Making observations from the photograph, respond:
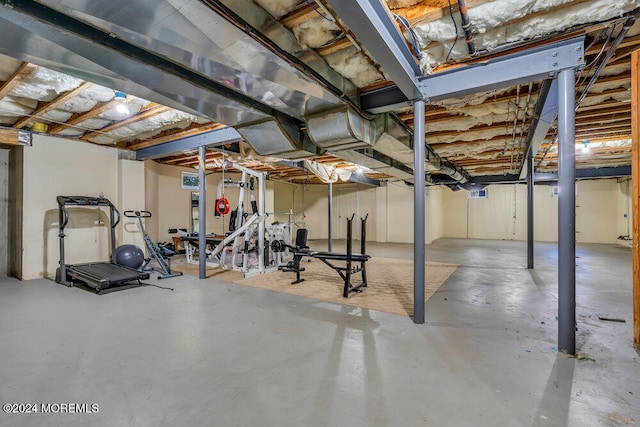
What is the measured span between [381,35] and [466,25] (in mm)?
607

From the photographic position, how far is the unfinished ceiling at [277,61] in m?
1.63

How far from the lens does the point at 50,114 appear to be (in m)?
4.00

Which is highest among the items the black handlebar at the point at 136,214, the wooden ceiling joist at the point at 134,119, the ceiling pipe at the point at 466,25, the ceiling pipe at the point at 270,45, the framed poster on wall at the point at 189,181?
the wooden ceiling joist at the point at 134,119

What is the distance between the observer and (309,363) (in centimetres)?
204

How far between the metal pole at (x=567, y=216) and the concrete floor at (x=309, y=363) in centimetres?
22

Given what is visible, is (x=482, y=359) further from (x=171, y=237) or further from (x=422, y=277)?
(x=171, y=237)

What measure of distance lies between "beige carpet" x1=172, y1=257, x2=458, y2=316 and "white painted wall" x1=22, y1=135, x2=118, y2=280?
1.56 m

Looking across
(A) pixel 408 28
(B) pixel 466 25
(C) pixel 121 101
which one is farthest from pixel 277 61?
(C) pixel 121 101

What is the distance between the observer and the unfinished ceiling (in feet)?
5.36

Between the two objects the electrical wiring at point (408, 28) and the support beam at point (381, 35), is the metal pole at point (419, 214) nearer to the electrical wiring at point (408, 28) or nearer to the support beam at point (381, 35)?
the support beam at point (381, 35)

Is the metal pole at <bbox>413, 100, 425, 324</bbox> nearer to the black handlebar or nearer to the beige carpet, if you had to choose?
the beige carpet

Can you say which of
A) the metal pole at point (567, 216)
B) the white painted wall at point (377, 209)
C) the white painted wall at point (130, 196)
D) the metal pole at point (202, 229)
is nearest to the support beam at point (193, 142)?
the metal pole at point (202, 229)

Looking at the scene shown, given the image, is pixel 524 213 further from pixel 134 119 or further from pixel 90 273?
pixel 90 273

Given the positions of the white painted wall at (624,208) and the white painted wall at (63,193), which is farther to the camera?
the white painted wall at (624,208)
